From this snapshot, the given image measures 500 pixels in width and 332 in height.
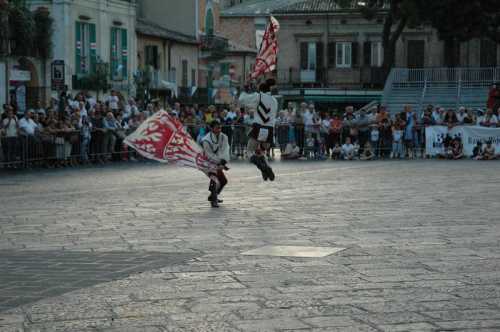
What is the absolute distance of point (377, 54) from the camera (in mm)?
68125

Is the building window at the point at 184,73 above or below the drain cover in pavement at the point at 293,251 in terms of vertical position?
above

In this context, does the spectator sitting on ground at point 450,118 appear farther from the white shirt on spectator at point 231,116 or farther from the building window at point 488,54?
the building window at point 488,54

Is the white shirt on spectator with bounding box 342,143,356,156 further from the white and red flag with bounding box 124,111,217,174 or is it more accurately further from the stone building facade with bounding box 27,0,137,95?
the white and red flag with bounding box 124,111,217,174

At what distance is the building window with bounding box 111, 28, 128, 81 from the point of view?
51.2 meters

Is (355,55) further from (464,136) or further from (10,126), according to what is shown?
(10,126)

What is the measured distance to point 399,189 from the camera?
1947 cm

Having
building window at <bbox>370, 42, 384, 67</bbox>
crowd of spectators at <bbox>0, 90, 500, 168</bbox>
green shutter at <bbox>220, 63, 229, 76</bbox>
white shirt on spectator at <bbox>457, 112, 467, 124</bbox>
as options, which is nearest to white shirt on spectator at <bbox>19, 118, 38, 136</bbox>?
crowd of spectators at <bbox>0, 90, 500, 168</bbox>

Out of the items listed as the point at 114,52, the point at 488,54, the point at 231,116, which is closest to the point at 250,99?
the point at 231,116

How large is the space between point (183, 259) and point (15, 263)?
155 cm

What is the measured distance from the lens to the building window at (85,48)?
4722 centimetres

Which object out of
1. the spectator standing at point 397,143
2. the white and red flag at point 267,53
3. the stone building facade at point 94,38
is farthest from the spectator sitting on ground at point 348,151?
the stone building facade at point 94,38

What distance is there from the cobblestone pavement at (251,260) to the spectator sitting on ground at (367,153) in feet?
45.2

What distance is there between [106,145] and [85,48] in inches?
681

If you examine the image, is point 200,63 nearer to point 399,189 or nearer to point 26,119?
point 26,119
